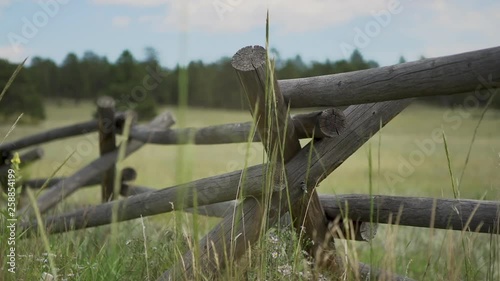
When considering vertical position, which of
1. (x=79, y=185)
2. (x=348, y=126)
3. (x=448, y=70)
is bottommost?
(x=79, y=185)

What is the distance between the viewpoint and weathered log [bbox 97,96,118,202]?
566 cm

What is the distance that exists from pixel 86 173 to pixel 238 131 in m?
2.11

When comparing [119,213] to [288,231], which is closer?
[288,231]

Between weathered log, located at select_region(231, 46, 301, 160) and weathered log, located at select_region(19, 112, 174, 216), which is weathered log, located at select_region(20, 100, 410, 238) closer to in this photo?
weathered log, located at select_region(231, 46, 301, 160)

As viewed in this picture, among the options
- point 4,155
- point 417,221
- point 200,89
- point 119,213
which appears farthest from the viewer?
point 200,89

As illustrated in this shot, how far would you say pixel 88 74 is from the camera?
25.6 m

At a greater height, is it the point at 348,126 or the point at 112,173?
the point at 348,126

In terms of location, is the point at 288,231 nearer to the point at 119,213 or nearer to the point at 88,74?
the point at 119,213

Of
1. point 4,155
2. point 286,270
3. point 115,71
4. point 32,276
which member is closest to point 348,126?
point 286,270

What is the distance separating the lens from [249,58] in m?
2.41

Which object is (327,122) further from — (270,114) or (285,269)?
(285,269)

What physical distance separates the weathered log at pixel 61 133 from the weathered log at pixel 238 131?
45cm

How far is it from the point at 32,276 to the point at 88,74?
24.3 metres

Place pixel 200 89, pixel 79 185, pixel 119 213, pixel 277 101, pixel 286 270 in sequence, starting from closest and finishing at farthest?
pixel 286 270
pixel 277 101
pixel 119 213
pixel 79 185
pixel 200 89
